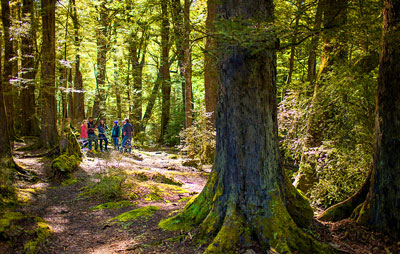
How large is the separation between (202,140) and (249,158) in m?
7.90

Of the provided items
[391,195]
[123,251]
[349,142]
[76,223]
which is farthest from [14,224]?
[349,142]

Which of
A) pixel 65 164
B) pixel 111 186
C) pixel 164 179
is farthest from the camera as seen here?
pixel 65 164

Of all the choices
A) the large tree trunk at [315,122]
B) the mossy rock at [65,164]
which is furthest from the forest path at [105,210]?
the large tree trunk at [315,122]

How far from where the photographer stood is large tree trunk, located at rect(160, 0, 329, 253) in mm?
3770

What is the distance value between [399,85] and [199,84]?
76.3ft

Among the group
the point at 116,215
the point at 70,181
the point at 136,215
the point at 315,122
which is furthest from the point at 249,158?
the point at 70,181

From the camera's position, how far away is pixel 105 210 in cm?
654

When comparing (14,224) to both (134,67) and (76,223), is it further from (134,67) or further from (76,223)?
(134,67)

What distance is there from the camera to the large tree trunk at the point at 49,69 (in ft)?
38.1

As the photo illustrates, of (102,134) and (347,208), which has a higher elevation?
(102,134)

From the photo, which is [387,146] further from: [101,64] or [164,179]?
[101,64]

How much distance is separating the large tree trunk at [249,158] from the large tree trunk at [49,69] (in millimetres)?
9666

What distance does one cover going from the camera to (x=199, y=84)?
26906 mm

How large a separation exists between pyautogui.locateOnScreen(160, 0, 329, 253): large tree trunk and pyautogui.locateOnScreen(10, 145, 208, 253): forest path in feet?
2.39
